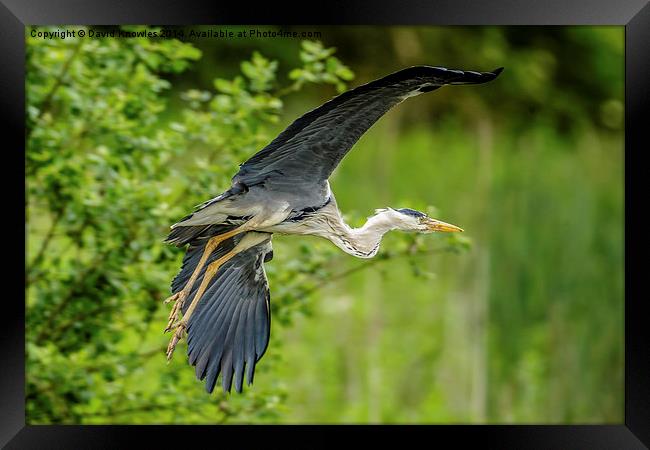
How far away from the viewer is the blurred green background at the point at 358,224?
191 inches

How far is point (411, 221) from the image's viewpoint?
4445 mm

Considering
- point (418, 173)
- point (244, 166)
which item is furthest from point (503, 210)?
point (244, 166)

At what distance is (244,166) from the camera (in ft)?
12.5

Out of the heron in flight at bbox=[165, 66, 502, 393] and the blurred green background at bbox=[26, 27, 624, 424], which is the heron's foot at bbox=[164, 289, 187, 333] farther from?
the blurred green background at bbox=[26, 27, 624, 424]

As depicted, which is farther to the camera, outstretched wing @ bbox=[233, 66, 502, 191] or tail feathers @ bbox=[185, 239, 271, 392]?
tail feathers @ bbox=[185, 239, 271, 392]

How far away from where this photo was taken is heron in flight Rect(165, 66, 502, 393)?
3.67m

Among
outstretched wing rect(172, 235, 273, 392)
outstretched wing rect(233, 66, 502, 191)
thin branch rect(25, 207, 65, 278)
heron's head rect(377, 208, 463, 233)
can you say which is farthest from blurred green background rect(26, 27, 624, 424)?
outstretched wing rect(233, 66, 502, 191)

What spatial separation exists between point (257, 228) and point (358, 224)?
722mm

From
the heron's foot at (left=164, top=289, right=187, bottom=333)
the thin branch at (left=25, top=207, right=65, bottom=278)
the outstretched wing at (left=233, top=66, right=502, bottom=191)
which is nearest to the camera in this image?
the outstretched wing at (left=233, top=66, right=502, bottom=191)

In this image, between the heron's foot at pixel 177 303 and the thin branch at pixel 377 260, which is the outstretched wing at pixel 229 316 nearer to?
the heron's foot at pixel 177 303

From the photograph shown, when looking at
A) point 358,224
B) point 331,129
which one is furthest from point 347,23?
point 358,224

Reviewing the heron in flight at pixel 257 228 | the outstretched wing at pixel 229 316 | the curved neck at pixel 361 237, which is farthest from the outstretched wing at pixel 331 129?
the outstretched wing at pixel 229 316

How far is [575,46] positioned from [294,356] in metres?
5.97

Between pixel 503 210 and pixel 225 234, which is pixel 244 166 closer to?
pixel 225 234
